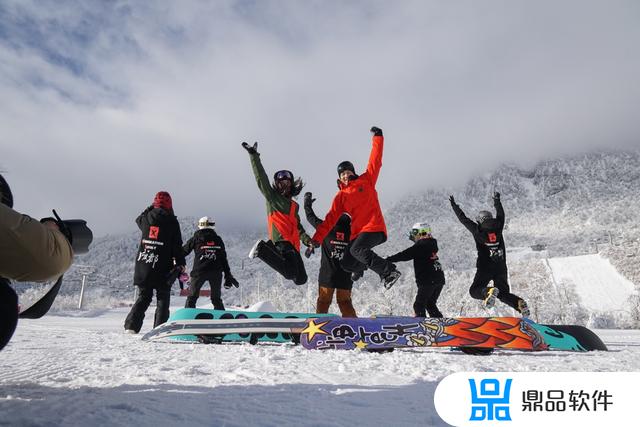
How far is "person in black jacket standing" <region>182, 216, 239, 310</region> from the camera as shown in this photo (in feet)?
20.4

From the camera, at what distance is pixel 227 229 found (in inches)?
6225

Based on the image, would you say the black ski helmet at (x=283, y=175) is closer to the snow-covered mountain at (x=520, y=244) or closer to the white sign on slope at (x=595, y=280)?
the snow-covered mountain at (x=520, y=244)

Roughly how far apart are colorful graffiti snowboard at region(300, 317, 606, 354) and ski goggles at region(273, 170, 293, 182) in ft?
6.60

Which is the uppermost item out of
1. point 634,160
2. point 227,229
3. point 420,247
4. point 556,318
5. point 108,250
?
point 634,160

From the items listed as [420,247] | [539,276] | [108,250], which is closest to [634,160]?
[539,276]

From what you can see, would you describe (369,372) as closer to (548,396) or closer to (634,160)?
(548,396)

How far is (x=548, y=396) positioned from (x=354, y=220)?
3.05 meters

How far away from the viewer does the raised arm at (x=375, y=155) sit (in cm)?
476

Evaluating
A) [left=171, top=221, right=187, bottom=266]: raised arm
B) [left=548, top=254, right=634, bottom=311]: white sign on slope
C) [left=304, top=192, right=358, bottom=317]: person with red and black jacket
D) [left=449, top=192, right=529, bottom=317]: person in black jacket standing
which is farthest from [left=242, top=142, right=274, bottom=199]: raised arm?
[left=548, top=254, right=634, bottom=311]: white sign on slope

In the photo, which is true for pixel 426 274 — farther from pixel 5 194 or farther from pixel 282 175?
pixel 5 194

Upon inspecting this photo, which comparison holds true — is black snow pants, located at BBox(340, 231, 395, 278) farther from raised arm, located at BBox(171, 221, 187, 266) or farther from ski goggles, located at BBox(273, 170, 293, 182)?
raised arm, located at BBox(171, 221, 187, 266)

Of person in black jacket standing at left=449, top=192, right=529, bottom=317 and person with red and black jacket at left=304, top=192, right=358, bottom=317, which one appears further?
person in black jacket standing at left=449, top=192, right=529, bottom=317

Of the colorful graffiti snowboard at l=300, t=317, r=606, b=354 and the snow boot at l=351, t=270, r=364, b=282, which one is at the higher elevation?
the snow boot at l=351, t=270, r=364, b=282

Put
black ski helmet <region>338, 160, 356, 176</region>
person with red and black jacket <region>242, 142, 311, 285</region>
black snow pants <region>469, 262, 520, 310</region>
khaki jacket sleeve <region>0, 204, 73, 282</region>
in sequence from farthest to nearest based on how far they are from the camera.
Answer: black snow pants <region>469, 262, 520, 310</region> < black ski helmet <region>338, 160, 356, 176</region> < person with red and black jacket <region>242, 142, 311, 285</region> < khaki jacket sleeve <region>0, 204, 73, 282</region>
